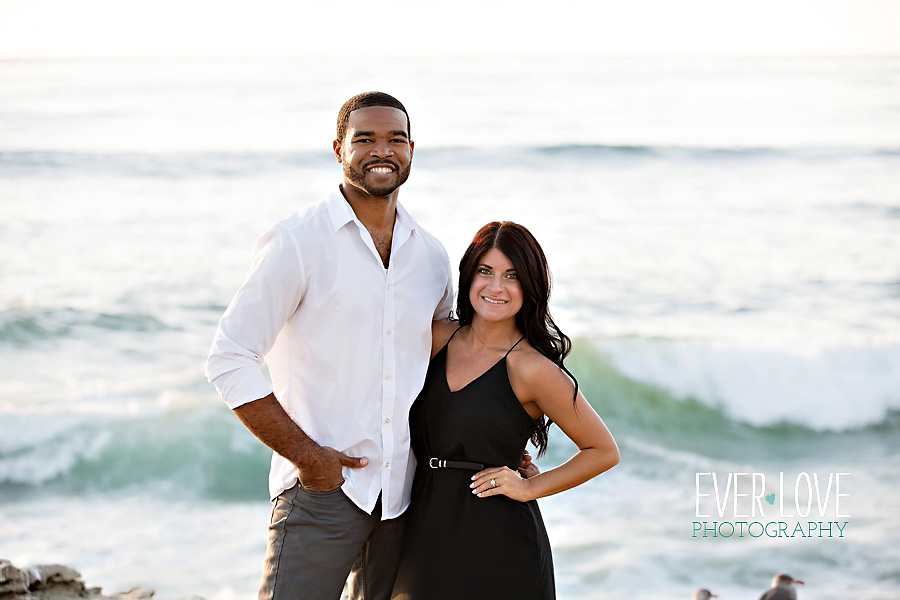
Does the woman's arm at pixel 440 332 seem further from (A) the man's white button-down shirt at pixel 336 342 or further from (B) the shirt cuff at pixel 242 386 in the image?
(B) the shirt cuff at pixel 242 386

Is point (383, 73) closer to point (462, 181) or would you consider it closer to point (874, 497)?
point (462, 181)

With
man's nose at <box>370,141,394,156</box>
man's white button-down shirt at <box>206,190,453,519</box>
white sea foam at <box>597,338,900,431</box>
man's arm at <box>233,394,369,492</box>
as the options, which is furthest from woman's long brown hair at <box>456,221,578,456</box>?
white sea foam at <box>597,338,900,431</box>

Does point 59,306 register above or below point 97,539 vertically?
above

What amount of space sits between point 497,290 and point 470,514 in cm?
67

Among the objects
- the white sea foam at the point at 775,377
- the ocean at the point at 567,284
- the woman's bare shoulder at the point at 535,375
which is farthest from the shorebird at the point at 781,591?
the white sea foam at the point at 775,377

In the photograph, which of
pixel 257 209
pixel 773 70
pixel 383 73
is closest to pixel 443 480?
pixel 257 209

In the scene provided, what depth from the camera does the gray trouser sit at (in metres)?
2.50

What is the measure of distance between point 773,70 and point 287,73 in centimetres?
1157

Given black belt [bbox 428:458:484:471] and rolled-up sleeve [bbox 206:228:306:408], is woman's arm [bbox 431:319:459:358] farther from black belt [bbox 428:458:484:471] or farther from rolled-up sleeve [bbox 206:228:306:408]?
rolled-up sleeve [bbox 206:228:306:408]

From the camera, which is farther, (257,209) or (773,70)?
(773,70)

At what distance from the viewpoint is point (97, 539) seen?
6.32 meters

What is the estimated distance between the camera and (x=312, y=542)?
98.8 inches

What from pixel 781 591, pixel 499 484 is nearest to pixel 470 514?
pixel 499 484

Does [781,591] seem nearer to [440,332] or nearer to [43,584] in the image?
[440,332]
